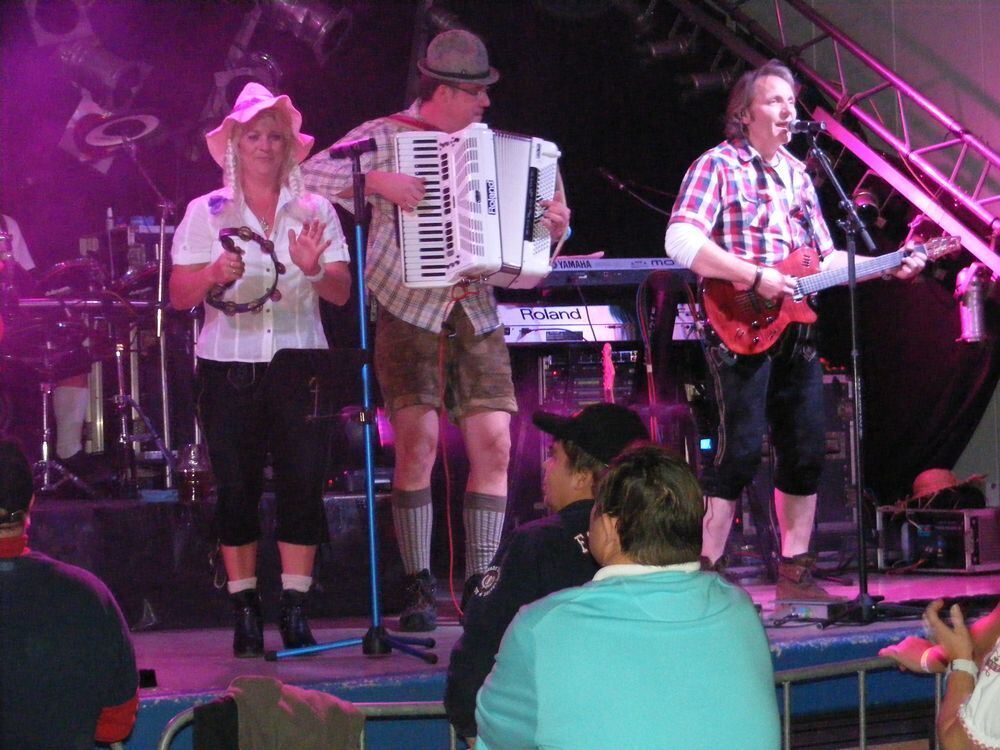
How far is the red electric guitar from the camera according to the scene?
473 cm

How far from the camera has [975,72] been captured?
8156mm

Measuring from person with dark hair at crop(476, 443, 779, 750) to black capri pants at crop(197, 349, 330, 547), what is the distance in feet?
6.32

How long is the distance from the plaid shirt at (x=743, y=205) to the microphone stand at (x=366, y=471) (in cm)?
129

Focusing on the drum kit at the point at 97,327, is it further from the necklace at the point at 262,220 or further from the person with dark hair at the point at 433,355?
the necklace at the point at 262,220

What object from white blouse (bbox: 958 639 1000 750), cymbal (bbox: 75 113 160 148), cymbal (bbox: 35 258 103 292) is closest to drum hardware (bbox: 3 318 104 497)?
cymbal (bbox: 35 258 103 292)

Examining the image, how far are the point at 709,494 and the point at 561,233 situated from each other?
1247mm

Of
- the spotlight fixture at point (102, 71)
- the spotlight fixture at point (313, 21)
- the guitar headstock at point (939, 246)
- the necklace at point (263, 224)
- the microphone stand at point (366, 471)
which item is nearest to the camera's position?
the microphone stand at point (366, 471)

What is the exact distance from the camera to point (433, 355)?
4.66 m

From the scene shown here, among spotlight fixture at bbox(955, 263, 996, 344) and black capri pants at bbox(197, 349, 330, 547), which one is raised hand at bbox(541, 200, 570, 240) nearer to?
black capri pants at bbox(197, 349, 330, 547)

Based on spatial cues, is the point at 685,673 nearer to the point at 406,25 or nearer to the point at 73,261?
the point at 73,261

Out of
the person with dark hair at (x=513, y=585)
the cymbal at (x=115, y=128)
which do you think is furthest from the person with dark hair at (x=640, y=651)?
the cymbal at (x=115, y=128)

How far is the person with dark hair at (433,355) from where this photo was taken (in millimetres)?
4598

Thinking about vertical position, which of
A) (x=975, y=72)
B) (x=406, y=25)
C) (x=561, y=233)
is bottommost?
(x=561, y=233)

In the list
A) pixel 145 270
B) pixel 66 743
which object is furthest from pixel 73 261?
pixel 66 743
